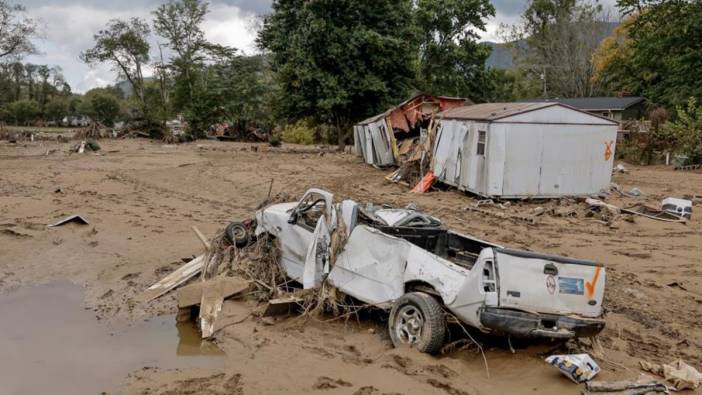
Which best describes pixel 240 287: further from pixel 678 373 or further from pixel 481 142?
pixel 481 142

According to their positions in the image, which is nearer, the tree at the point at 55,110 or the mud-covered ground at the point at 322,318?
the mud-covered ground at the point at 322,318

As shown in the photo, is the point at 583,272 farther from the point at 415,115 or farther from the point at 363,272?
the point at 415,115

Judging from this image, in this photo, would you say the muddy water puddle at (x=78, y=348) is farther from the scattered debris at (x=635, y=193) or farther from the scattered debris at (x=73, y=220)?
the scattered debris at (x=635, y=193)

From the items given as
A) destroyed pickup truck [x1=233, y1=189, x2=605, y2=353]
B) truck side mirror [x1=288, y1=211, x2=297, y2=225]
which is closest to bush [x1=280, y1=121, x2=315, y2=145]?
truck side mirror [x1=288, y1=211, x2=297, y2=225]

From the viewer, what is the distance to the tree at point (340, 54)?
98.1 feet

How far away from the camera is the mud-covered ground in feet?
17.6

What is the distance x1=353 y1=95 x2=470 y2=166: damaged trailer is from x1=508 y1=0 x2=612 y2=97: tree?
30.5m

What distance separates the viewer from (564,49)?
50.3 metres

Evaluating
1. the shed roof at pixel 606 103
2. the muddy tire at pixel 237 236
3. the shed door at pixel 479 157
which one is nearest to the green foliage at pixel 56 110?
the shed roof at pixel 606 103

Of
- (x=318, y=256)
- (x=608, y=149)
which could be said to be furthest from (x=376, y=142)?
(x=318, y=256)

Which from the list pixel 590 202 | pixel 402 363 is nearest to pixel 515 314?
pixel 402 363

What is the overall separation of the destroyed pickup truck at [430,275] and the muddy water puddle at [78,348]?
69.4 inches

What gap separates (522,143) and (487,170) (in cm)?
125

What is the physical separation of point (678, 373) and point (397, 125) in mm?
19955
